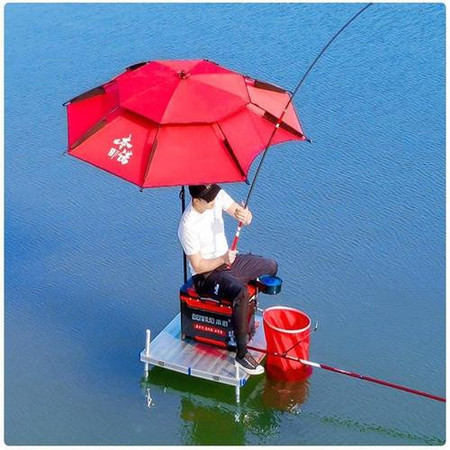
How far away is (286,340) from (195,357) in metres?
0.65

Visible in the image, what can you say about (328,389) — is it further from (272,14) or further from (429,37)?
(272,14)

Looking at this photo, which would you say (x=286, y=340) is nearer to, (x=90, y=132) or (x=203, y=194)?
(x=203, y=194)

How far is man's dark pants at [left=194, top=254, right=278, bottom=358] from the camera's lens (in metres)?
4.72

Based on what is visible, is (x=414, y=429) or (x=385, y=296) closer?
(x=414, y=429)

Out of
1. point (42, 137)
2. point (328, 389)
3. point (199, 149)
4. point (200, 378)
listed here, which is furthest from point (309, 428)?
point (42, 137)

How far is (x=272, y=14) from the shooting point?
10.6 meters

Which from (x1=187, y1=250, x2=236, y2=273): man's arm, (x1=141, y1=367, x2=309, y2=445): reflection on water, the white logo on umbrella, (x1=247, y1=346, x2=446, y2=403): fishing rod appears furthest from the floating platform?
the white logo on umbrella

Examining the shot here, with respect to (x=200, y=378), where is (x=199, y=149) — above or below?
above

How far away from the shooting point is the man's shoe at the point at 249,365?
15.9 ft

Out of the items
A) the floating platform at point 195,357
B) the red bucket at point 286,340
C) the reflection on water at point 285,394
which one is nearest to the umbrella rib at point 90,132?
the floating platform at point 195,357

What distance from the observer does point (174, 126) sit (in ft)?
14.5

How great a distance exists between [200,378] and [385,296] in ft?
5.48

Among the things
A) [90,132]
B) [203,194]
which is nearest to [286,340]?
[203,194]

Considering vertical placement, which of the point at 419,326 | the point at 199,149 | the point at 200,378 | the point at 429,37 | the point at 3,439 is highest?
the point at 429,37
